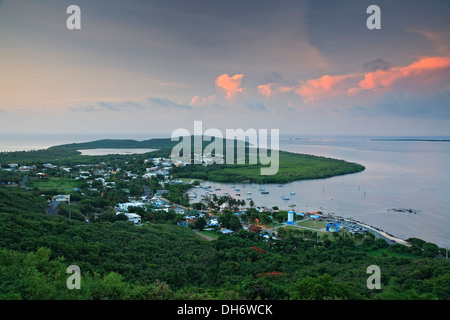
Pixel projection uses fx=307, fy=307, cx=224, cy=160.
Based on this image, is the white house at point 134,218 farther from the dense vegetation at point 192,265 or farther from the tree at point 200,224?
the tree at point 200,224

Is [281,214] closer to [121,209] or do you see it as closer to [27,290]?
[121,209]

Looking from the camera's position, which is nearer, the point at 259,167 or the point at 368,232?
the point at 368,232

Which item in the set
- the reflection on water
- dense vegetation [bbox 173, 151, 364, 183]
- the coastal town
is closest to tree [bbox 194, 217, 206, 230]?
the coastal town

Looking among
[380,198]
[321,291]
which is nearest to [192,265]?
[321,291]

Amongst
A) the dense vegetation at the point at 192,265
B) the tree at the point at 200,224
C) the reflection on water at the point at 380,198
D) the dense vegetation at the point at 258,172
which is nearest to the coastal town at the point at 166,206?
the tree at the point at 200,224
